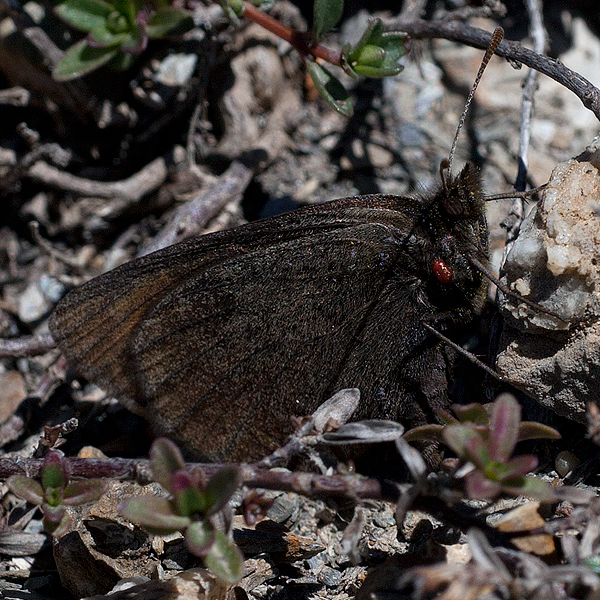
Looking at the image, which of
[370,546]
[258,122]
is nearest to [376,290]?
[370,546]

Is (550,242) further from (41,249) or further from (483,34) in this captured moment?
(41,249)

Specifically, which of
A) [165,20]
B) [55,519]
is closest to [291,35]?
[165,20]

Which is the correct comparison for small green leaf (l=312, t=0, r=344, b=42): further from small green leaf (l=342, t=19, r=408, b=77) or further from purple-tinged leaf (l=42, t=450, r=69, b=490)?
purple-tinged leaf (l=42, t=450, r=69, b=490)

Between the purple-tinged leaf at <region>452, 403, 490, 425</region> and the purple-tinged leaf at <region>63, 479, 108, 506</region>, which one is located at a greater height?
the purple-tinged leaf at <region>452, 403, 490, 425</region>

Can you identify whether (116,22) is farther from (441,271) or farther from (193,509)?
(193,509)

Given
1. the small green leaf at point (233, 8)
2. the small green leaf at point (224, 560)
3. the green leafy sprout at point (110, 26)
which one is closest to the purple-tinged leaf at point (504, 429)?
the small green leaf at point (224, 560)

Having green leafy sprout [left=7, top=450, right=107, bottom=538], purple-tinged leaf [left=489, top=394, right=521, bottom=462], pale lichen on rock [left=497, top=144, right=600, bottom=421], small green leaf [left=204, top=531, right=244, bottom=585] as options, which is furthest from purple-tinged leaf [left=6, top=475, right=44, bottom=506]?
pale lichen on rock [left=497, top=144, right=600, bottom=421]
